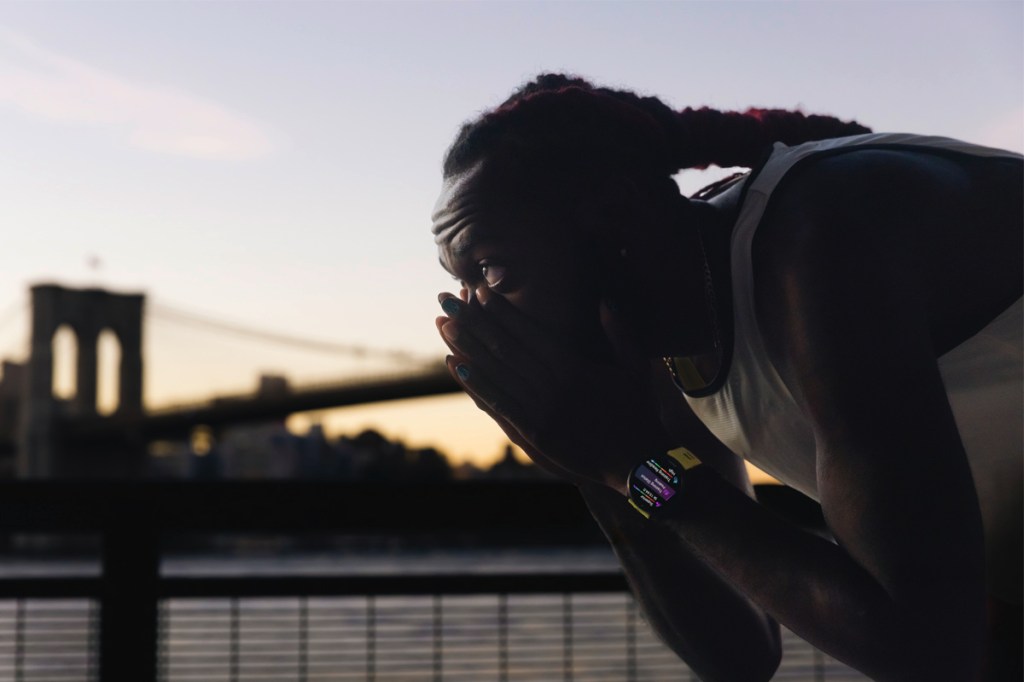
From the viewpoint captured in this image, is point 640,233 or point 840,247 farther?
Result: point 640,233

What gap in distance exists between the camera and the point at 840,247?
2.62 feet

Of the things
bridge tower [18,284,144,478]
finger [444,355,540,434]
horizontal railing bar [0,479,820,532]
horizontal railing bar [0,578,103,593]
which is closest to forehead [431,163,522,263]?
finger [444,355,540,434]

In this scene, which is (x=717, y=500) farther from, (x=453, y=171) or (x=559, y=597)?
(x=559, y=597)

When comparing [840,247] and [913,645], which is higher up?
[840,247]

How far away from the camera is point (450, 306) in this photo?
0.90m

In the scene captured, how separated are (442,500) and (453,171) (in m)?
0.41

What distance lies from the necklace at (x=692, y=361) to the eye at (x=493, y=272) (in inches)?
6.3

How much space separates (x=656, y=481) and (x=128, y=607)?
0.67 meters

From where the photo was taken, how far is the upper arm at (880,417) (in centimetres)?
77

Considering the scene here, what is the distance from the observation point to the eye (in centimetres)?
91

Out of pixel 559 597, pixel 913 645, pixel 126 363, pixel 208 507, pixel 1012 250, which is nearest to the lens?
pixel 913 645

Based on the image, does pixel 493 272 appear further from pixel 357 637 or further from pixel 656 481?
pixel 357 637

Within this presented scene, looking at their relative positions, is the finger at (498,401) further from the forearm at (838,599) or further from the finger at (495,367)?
the forearm at (838,599)

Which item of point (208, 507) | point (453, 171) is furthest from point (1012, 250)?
point (208, 507)
